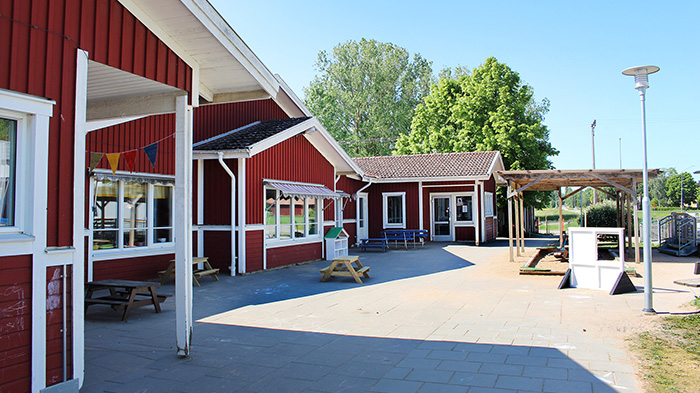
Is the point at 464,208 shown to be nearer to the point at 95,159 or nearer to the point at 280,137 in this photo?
the point at 280,137

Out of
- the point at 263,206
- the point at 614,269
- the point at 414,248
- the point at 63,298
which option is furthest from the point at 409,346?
the point at 414,248

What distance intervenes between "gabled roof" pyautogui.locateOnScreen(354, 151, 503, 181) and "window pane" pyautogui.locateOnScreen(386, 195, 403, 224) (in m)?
1.05

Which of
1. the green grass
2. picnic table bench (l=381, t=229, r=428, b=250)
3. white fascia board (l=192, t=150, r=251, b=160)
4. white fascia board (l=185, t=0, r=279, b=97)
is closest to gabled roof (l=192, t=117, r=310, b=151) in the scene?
white fascia board (l=192, t=150, r=251, b=160)

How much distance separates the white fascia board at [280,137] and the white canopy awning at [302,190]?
3.26 feet

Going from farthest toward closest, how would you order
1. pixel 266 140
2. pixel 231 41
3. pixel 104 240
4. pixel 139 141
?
pixel 266 140, pixel 139 141, pixel 104 240, pixel 231 41

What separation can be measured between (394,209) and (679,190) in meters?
92.2

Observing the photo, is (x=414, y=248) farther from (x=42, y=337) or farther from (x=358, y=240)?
(x=42, y=337)

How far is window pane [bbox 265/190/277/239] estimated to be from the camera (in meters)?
12.6

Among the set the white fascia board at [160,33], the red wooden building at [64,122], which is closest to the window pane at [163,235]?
the red wooden building at [64,122]

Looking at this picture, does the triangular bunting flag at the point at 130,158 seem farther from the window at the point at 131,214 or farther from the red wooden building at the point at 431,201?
the red wooden building at the point at 431,201

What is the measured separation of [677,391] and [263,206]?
9.68 meters

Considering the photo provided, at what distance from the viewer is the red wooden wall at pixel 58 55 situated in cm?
368

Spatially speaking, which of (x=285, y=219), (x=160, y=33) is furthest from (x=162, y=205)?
(x=160, y=33)

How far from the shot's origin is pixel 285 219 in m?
13.4
